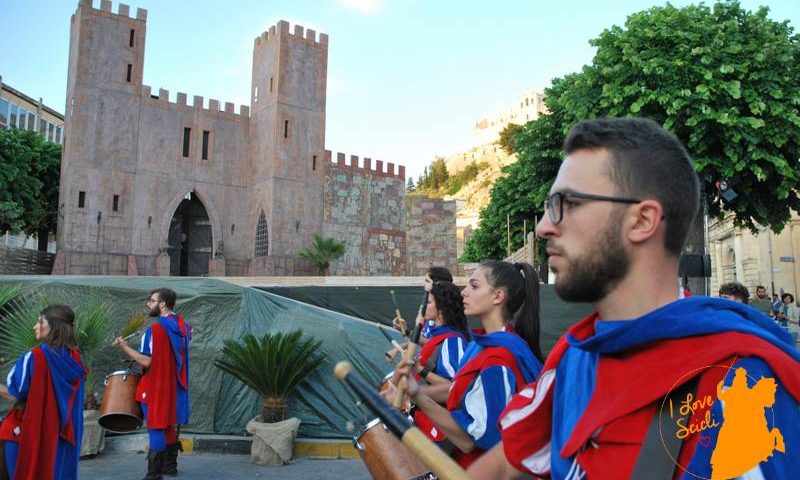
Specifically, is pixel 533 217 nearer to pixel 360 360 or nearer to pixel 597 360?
pixel 360 360

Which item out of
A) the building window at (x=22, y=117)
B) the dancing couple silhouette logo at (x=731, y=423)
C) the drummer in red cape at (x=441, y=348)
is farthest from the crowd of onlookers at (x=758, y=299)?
the building window at (x=22, y=117)

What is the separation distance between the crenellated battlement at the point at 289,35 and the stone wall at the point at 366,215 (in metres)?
5.45

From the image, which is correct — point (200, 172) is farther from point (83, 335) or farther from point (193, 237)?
point (83, 335)

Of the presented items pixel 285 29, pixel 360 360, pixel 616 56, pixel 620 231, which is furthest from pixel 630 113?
pixel 285 29

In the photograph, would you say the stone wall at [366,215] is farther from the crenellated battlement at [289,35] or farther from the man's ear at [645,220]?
the man's ear at [645,220]

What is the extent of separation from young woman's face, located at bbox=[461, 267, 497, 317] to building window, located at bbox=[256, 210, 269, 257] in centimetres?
2529

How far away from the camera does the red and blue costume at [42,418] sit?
471 cm

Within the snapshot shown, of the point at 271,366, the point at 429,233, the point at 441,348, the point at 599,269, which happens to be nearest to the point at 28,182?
the point at 429,233

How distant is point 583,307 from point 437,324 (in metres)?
5.34

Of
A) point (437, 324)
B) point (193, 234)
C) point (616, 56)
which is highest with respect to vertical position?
point (616, 56)

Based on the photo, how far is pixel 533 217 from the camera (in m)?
21.2

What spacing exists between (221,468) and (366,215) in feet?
81.3

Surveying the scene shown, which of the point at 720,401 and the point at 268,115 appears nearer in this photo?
the point at 720,401

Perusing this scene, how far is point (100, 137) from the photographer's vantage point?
2542cm
